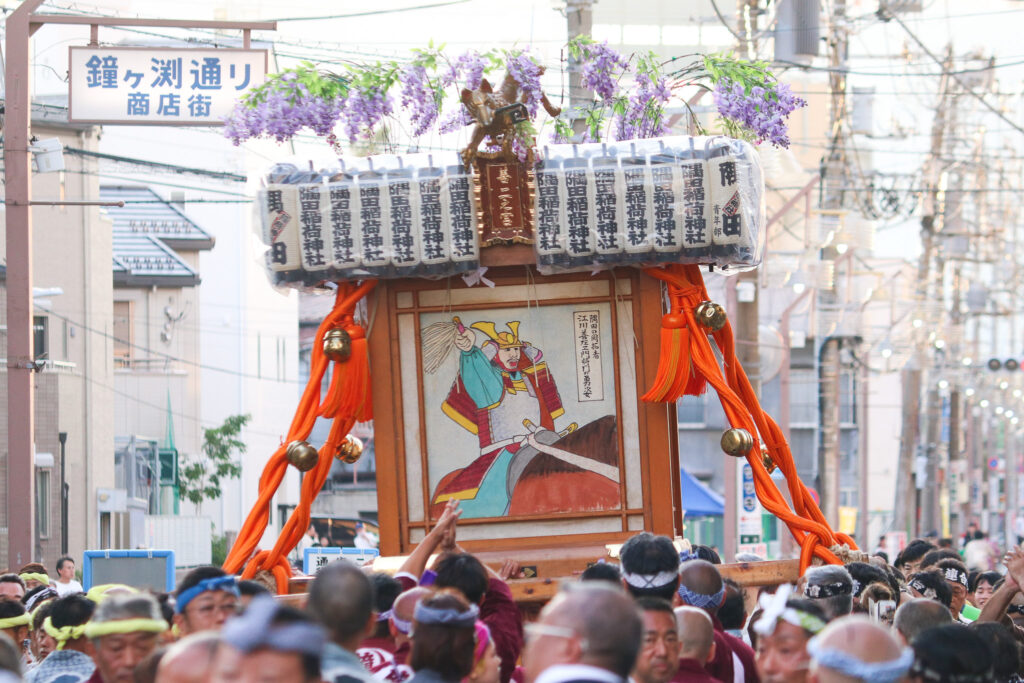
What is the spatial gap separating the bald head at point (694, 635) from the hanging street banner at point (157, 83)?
1056 centimetres

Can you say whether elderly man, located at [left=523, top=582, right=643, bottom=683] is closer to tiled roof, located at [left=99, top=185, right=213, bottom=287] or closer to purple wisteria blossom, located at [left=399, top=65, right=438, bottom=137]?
purple wisteria blossom, located at [left=399, top=65, right=438, bottom=137]

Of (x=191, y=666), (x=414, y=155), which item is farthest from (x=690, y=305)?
(x=191, y=666)

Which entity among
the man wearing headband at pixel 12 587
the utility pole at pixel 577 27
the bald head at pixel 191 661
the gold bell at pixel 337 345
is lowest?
the man wearing headband at pixel 12 587

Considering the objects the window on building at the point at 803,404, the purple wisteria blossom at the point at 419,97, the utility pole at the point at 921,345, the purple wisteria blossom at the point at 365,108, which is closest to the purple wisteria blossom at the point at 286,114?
the purple wisteria blossom at the point at 365,108

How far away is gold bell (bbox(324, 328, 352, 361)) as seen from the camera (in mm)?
9367

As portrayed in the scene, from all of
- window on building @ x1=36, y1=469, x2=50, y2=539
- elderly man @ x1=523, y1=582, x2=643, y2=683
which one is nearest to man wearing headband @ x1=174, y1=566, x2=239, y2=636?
elderly man @ x1=523, y1=582, x2=643, y2=683

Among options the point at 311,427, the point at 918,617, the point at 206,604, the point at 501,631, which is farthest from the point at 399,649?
the point at 311,427

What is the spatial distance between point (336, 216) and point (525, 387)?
5.16 ft

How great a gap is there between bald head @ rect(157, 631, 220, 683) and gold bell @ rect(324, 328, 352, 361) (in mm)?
5306

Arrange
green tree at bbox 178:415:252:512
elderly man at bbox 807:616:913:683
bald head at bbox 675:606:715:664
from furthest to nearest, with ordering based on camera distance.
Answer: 1. green tree at bbox 178:415:252:512
2. bald head at bbox 675:606:715:664
3. elderly man at bbox 807:616:913:683

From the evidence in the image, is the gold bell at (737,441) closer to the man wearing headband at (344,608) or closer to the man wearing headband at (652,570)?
the man wearing headband at (652,570)

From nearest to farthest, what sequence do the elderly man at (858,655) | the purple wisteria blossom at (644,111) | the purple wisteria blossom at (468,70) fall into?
1. the elderly man at (858,655)
2. the purple wisteria blossom at (468,70)
3. the purple wisteria blossom at (644,111)

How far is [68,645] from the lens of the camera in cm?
650

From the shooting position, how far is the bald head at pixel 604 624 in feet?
13.7
